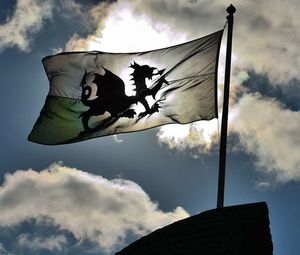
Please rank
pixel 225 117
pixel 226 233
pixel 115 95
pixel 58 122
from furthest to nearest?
pixel 115 95, pixel 58 122, pixel 225 117, pixel 226 233

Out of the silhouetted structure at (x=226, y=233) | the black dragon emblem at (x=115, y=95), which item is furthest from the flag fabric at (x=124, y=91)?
the silhouetted structure at (x=226, y=233)

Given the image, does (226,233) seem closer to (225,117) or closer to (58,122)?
(225,117)

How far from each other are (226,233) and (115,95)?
24.1 feet

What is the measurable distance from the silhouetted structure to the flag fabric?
3816 mm

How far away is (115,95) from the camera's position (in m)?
19.0

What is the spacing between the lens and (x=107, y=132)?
1794 cm

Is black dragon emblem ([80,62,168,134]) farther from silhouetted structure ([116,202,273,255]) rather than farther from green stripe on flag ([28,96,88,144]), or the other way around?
silhouetted structure ([116,202,273,255])

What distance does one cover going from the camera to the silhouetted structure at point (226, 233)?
40.7ft

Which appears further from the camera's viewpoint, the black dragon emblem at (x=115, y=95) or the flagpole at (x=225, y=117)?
the black dragon emblem at (x=115, y=95)

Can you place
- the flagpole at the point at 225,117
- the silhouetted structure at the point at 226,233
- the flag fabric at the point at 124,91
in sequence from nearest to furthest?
the silhouetted structure at the point at 226,233
the flagpole at the point at 225,117
the flag fabric at the point at 124,91

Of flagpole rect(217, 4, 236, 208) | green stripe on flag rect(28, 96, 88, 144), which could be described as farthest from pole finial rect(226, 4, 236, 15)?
green stripe on flag rect(28, 96, 88, 144)

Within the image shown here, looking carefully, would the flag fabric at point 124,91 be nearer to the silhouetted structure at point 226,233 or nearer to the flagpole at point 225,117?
the flagpole at point 225,117

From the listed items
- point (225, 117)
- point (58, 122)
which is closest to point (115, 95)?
point (58, 122)

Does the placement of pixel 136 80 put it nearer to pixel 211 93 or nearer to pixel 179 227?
pixel 211 93
